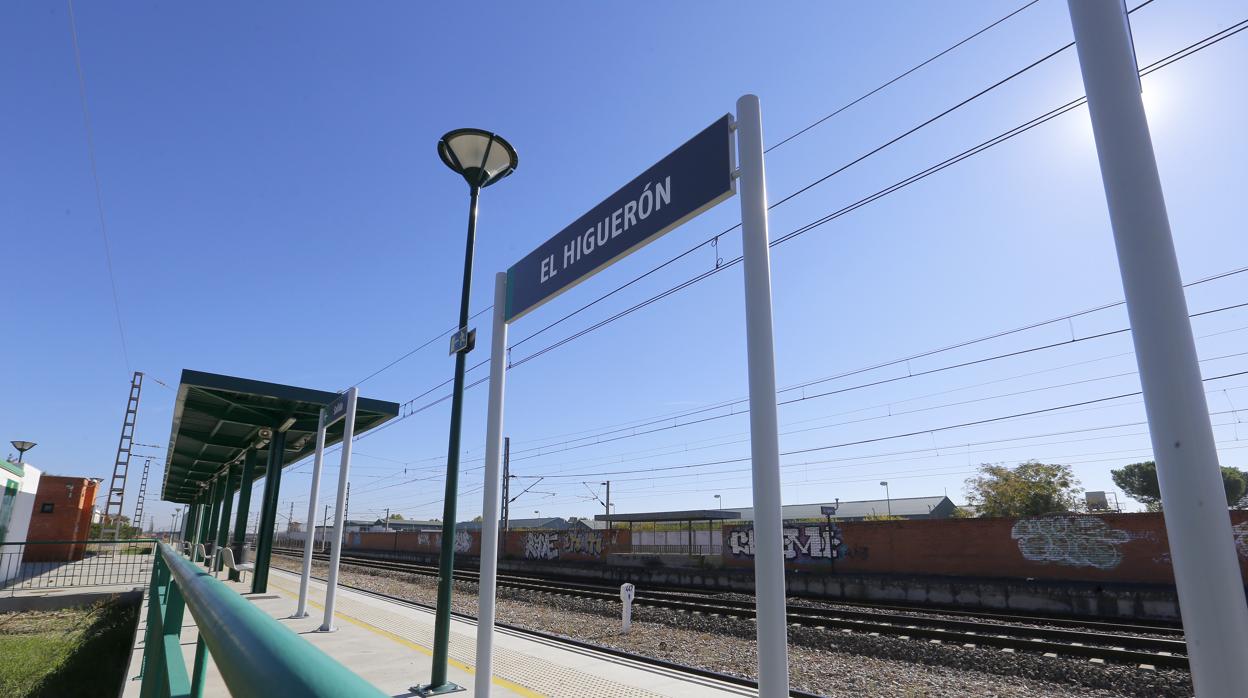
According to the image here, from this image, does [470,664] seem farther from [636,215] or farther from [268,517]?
[268,517]

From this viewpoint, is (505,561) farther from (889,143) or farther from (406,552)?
(889,143)

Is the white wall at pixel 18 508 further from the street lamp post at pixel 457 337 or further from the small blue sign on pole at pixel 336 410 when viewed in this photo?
the street lamp post at pixel 457 337

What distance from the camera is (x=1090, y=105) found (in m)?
2.14

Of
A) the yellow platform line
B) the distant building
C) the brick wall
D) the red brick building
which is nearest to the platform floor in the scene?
the yellow platform line

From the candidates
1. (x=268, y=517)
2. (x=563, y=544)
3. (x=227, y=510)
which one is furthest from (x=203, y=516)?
(x=268, y=517)

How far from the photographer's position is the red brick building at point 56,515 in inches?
952

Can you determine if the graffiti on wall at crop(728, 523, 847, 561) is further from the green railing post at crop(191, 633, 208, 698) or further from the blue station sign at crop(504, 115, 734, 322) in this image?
the green railing post at crop(191, 633, 208, 698)

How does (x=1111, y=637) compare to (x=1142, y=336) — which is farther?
(x=1111, y=637)

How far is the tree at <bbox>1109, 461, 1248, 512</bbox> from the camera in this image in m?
61.0

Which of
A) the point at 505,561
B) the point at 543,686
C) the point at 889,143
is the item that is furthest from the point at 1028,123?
the point at 505,561

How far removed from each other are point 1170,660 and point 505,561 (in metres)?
31.5

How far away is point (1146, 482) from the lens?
68.7 metres

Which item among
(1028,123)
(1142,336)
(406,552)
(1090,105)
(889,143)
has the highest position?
(889,143)

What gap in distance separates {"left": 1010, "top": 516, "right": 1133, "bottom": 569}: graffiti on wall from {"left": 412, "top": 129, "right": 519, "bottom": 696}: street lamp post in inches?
737
